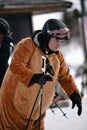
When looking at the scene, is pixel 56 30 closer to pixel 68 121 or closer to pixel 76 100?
pixel 76 100

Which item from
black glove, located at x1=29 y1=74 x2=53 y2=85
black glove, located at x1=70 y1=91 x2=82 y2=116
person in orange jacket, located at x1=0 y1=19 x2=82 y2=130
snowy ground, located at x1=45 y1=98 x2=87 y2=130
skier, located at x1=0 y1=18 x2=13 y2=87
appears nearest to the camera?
black glove, located at x1=29 y1=74 x2=53 y2=85

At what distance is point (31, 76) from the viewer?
428cm

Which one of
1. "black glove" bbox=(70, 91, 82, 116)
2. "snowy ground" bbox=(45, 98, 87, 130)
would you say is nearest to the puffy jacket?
"black glove" bbox=(70, 91, 82, 116)

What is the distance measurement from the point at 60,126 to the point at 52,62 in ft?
4.46

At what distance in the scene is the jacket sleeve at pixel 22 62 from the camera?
170 inches

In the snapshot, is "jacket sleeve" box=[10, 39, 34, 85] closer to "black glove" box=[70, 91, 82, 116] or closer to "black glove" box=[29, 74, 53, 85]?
"black glove" box=[29, 74, 53, 85]

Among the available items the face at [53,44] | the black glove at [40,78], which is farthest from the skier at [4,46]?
the black glove at [40,78]

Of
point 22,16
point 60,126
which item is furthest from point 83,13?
point 60,126

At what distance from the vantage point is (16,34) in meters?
9.47

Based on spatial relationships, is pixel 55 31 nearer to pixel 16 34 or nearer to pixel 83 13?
pixel 16 34

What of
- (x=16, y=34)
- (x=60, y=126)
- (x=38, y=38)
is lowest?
(x=60, y=126)

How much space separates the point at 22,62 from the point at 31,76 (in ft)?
0.62

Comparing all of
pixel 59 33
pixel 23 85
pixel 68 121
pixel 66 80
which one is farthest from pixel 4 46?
pixel 68 121

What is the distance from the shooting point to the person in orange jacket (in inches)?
172
